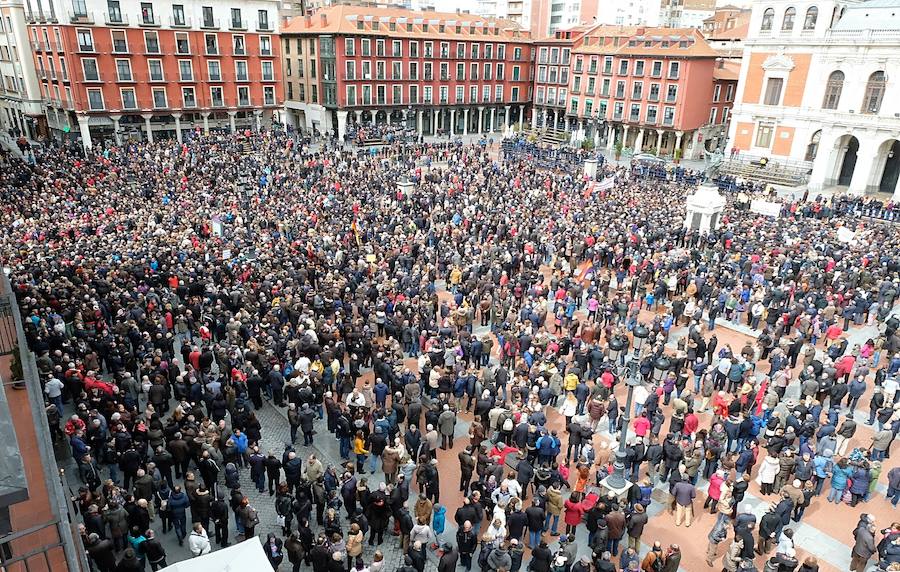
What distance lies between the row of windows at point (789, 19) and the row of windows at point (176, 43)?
132 feet

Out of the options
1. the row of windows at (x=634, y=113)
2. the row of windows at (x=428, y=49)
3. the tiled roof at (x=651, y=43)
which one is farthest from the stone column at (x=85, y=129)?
the tiled roof at (x=651, y=43)

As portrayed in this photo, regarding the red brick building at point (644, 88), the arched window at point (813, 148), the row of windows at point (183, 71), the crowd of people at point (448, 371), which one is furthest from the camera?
the red brick building at point (644, 88)

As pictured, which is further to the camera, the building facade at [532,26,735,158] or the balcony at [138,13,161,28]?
the building facade at [532,26,735,158]

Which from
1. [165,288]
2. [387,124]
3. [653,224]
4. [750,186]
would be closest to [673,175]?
[750,186]

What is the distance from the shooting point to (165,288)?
2033 cm

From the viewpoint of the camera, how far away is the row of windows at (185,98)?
4647cm

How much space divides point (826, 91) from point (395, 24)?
1471 inches

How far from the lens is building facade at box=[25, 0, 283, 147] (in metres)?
45.2

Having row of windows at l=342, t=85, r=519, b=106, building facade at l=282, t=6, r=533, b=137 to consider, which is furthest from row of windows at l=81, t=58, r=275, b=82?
row of windows at l=342, t=85, r=519, b=106

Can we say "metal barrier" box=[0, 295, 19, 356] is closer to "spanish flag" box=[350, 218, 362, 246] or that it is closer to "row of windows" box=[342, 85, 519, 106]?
"spanish flag" box=[350, 218, 362, 246]

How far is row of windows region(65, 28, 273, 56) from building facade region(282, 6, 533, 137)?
5.62 metres

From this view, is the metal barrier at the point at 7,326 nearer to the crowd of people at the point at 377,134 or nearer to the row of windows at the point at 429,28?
the crowd of people at the point at 377,134

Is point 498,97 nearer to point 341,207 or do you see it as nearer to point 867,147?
point 867,147

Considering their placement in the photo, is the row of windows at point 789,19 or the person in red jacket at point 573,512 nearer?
the person in red jacket at point 573,512
